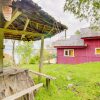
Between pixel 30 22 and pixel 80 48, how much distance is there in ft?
71.7

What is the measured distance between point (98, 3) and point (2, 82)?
7.99 m

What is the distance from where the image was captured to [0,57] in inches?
336

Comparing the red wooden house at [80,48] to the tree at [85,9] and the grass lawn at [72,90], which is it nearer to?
the tree at [85,9]

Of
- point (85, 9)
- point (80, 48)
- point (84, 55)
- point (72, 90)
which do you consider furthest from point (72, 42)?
point (72, 90)

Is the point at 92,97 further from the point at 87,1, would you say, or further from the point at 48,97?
the point at 87,1

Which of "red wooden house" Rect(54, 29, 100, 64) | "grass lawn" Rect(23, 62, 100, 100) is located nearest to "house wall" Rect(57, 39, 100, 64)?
"red wooden house" Rect(54, 29, 100, 64)

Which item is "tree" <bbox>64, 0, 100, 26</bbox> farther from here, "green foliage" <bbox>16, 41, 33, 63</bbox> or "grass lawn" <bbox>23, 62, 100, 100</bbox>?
"green foliage" <bbox>16, 41, 33, 63</bbox>

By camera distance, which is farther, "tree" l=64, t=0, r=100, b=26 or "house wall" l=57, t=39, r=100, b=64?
"house wall" l=57, t=39, r=100, b=64

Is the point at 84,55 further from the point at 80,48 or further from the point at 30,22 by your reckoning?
the point at 30,22

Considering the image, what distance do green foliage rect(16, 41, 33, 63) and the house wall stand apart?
12.9 feet

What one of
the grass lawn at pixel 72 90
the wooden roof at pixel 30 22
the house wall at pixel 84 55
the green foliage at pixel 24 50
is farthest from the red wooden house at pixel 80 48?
the wooden roof at pixel 30 22

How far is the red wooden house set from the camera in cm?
2892

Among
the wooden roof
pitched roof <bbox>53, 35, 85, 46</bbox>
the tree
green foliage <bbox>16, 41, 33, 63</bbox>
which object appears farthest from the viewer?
pitched roof <bbox>53, 35, 85, 46</bbox>

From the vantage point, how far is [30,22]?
8.76 metres
